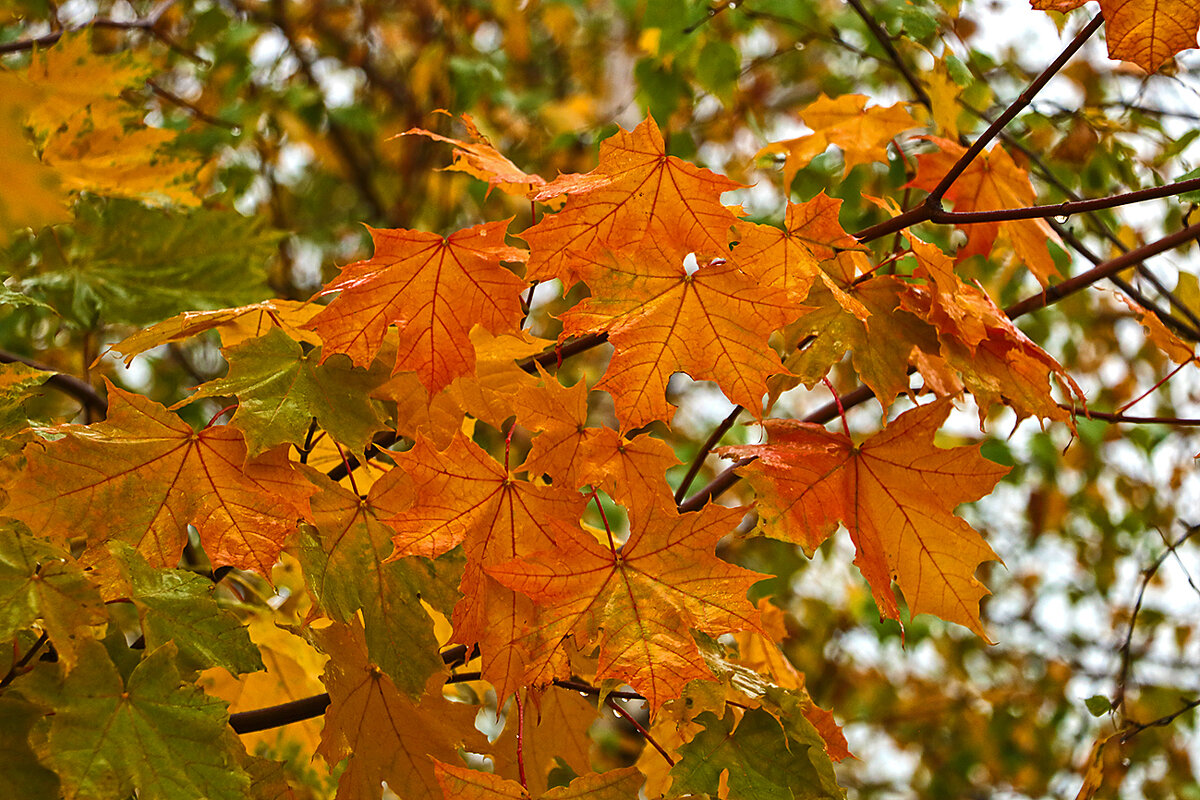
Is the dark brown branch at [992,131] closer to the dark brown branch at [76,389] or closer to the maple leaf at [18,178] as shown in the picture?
the maple leaf at [18,178]

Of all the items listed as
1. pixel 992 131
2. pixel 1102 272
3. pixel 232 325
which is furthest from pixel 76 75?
pixel 1102 272

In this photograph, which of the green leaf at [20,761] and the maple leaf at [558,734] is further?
the maple leaf at [558,734]

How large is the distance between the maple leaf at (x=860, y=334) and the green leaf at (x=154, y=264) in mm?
858

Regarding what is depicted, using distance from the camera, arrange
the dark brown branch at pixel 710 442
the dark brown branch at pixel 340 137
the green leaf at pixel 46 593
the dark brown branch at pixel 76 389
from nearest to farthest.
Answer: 1. the green leaf at pixel 46 593
2. the dark brown branch at pixel 710 442
3. the dark brown branch at pixel 76 389
4. the dark brown branch at pixel 340 137

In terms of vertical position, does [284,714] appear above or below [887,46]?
below

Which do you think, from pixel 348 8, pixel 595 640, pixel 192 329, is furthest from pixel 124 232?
pixel 348 8

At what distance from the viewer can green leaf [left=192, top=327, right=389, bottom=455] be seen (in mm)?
791

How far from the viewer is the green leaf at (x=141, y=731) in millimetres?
667

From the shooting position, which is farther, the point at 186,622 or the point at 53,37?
the point at 53,37

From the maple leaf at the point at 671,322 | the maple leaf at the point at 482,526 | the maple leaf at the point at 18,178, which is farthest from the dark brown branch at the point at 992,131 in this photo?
the maple leaf at the point at 18,178

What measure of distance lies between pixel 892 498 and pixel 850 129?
610 millimetres

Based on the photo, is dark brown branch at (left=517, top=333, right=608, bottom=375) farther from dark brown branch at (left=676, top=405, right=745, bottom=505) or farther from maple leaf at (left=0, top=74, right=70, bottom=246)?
maple leaf at (left=0, top=74, right=70, bottom=246)

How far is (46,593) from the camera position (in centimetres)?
68

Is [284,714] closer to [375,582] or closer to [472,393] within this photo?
[375,582]
